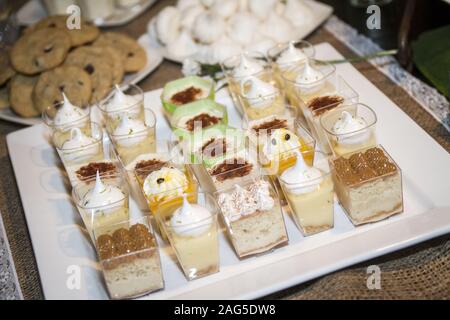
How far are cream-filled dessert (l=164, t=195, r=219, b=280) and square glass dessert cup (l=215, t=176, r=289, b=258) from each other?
0.23 ft

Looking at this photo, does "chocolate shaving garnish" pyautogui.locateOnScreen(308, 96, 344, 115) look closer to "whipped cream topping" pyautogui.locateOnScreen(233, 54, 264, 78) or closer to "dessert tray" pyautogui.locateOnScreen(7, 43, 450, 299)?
"dessert tray" pyautogui.locateOnScreen(7, 43, 450, 299)

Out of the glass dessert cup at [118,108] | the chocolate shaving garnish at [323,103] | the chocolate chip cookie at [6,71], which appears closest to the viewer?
the chocolate shaving garnish at [323,103]

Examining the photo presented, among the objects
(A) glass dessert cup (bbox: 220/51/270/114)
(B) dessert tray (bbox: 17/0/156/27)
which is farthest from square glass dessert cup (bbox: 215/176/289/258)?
(B) dessert tray (bbox: 17/0/156/27)

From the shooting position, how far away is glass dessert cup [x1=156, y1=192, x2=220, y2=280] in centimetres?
197

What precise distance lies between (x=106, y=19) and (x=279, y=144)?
210cm

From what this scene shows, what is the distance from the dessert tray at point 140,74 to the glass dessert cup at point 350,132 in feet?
4.06

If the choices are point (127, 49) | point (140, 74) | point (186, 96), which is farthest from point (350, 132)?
point (127, 49)

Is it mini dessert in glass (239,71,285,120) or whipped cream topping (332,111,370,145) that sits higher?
whipped cream topping (332,111,370,145)

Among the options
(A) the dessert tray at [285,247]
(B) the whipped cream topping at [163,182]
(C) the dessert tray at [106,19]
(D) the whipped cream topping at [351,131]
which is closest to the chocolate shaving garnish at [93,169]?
(A) the dessert tray at [285,247]

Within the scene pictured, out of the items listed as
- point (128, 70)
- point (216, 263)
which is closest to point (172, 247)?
point (216, 263)

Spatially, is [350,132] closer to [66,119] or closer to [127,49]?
[66,119]

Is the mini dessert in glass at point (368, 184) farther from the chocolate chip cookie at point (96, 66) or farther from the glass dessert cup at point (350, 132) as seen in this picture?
the chocolate chip cookie at point (96, 66)

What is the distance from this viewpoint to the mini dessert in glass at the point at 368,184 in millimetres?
2035

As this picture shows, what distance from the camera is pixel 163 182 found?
87.6 inches
